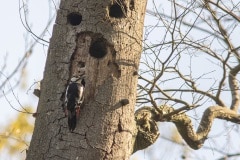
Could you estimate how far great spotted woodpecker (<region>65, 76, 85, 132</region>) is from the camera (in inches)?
117

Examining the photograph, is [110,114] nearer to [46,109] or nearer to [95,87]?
[95,87]

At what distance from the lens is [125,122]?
3137 mm

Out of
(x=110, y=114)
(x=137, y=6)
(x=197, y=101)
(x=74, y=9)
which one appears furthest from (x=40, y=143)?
(x=197, y=101)

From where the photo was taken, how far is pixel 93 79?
3.15 m

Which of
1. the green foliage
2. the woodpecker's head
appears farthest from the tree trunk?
the green foliage

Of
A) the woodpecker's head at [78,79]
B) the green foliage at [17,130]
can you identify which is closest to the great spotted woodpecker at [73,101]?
the woodpecker's head at [78,79]

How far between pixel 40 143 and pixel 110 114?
1.51 feet

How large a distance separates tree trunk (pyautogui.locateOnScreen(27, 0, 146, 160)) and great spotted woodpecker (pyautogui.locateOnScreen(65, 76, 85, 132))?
34 millimetres

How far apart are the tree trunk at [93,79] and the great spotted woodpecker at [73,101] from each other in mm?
34

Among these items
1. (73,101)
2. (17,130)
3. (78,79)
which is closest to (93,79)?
(78,79)

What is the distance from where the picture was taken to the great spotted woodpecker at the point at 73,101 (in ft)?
9.78

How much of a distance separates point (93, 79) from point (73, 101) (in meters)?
0.24

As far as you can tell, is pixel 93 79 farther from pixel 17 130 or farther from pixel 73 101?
pixel 17 130

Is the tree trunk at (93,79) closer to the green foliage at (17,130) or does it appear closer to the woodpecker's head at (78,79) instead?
the woodpecker's head at (78,79)
